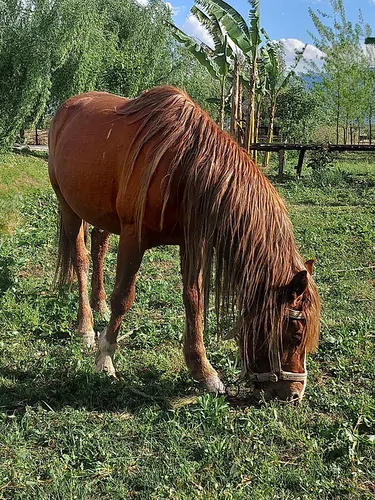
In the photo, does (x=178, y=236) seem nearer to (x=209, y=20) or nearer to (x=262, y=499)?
(x=262, y=499)

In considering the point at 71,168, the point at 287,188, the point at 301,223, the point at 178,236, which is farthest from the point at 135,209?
the point at 287,188

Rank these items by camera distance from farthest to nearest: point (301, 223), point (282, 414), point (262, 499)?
point (301, 223) < point (282, 414) < point (262, 499)

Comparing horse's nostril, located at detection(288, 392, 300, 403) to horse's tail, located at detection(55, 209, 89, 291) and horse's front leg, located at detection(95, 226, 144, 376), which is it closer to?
horse's front leg, located at detection(95, 226, 144, 376)

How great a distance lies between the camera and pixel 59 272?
441 centimetres

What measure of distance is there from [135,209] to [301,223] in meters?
5.58

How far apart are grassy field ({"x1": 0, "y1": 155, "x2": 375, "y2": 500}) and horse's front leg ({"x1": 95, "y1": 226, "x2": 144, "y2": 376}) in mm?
129

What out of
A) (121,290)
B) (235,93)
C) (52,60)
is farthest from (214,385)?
(52,60)

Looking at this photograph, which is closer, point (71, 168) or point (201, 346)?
point (201, 346)

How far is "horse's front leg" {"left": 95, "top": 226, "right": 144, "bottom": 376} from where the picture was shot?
118 inches

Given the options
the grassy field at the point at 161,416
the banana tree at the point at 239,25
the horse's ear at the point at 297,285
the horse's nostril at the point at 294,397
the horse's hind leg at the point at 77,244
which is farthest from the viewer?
the banana tree at the point at 239,25

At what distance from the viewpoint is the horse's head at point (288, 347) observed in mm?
2600

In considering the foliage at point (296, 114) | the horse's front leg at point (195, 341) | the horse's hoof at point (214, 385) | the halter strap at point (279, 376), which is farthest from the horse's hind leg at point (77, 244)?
the foliage at point (296, 114)

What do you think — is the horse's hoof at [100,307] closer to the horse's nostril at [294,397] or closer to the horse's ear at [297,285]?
the horse's nostril at [294,397]

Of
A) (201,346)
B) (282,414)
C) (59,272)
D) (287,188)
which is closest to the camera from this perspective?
(282,414)
